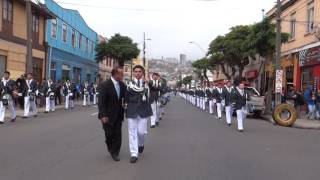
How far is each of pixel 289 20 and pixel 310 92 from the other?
10698 mm

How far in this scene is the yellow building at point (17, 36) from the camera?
3225 centimetres

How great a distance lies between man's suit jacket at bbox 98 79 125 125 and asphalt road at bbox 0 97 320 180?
0.83m

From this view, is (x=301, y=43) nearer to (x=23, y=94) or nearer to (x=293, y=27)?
(x=293, y=27)

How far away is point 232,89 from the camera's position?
18297 mm

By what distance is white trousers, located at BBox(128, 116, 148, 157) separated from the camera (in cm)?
1023

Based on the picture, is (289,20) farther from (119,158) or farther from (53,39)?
(119,158)

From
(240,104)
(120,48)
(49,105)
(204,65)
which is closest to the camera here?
(240,104)

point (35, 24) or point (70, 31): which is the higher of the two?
point (70, 31)

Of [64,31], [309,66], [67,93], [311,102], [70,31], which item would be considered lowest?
[311,102]

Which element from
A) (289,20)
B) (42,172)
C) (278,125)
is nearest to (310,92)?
(278,125)

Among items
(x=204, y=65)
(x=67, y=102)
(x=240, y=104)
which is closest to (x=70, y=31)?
(x=67, y=102)

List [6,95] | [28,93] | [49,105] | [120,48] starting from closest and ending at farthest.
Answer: [6,95]
[28,93]
[49,105]
[120,48]

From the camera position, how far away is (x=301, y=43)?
32625 mm

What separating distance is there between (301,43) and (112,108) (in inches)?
962
